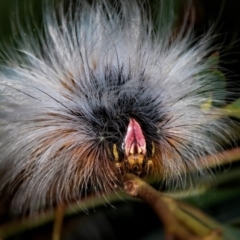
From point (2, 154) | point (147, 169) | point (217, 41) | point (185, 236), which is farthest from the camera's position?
point (217, 41)

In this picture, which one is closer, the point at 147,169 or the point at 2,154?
the point at 147,169

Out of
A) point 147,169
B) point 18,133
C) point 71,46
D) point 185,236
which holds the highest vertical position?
point 71,46

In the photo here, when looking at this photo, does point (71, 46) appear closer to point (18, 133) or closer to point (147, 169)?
point (18, 133)

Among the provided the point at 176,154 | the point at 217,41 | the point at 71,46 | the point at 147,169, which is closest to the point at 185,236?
the point at 147,169
